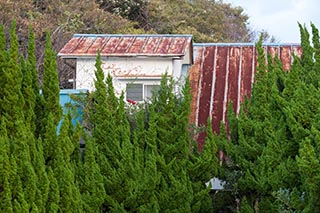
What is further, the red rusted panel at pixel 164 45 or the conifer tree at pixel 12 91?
the red rusted panel at pixel 164 45

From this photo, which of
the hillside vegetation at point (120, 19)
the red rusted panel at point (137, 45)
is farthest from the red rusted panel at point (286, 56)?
the hillside vegetation at point (120, 19)

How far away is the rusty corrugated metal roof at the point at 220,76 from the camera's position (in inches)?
476

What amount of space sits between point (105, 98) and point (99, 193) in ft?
4.94

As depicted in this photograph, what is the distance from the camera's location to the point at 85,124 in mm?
8562

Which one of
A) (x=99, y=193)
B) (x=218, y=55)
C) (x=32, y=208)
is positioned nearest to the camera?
(x=32, y=208)

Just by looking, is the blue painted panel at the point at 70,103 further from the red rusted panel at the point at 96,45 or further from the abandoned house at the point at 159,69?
the red rusted panel at the point at 96,45

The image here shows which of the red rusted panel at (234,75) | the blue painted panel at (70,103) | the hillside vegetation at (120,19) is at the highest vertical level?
the hillside vegetation at (120,19)

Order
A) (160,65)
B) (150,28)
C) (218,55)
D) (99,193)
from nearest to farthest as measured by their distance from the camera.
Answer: (99,193), (160,65), (218,55), (150,28)

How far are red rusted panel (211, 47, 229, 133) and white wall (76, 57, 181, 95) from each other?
0.99m

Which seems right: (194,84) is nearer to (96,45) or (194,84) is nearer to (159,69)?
(159,69)

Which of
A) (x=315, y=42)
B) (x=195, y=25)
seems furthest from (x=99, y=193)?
(x=195, y=25)

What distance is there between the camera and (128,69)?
12195 millimetres

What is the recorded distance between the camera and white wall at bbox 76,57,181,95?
12.1 m

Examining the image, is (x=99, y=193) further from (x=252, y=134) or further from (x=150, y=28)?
(x=150, y=28)
